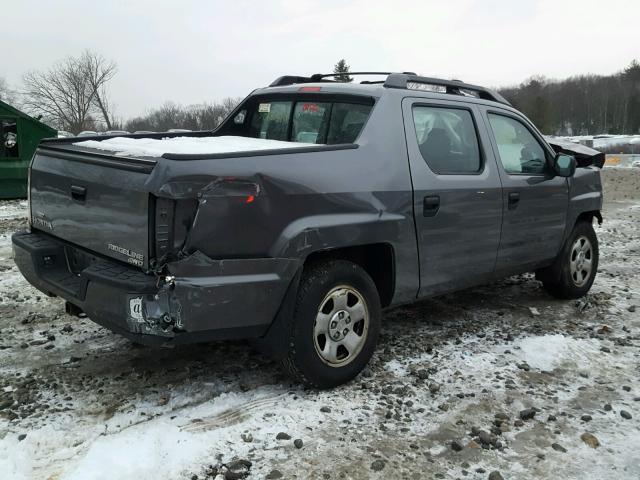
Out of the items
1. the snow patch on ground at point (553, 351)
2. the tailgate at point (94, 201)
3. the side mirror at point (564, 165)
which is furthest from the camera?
the side mirror at point (564, 165)

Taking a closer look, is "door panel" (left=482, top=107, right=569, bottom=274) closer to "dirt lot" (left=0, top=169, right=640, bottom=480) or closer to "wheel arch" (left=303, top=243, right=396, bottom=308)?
"dirt lot" (left=0, top=169, right=640, bottom=480)

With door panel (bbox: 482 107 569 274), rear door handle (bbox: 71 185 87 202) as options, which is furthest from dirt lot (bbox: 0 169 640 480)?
rear door handle (bbox: 71 185 87 202)

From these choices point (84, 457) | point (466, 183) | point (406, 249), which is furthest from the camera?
point (466, 183)

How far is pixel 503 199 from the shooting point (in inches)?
180

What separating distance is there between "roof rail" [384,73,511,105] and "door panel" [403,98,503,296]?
0.53 ft

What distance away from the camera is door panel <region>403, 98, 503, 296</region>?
396 cm

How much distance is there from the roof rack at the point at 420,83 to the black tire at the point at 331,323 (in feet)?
4.67

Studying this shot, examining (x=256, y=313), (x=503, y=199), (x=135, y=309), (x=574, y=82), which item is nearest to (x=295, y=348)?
(x=256, y=313)

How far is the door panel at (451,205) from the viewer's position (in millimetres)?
3963

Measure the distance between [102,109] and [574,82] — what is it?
80410 mm

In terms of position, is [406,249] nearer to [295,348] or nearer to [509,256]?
[295,348]

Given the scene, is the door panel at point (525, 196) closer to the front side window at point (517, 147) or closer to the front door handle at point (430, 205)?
the front side window at point (517, 147)

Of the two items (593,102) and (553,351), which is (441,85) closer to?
(553,351)

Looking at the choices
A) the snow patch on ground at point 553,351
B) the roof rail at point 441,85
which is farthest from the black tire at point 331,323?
the roof rail at point 441,85
